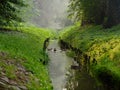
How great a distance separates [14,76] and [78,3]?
32.7 metres

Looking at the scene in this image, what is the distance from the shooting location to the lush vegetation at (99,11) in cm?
3656

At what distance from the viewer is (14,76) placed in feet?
46.5

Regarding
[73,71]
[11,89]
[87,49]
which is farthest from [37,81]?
[87,49]

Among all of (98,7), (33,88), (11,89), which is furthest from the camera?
(98,7)

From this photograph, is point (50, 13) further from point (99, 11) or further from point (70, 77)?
point (70, 77)

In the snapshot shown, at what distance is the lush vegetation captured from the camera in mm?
36562

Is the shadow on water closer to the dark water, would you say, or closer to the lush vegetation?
the dark water

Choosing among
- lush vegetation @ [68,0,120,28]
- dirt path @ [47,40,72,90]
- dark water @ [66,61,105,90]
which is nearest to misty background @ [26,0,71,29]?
lush vegetation @ [68,0,120,28]

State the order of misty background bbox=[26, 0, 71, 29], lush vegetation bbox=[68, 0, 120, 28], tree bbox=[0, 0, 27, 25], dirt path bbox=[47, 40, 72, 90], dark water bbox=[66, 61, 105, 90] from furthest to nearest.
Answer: misty background bbox=[26, 0, 71, 29] → lush vegetation bbox=[68, 0, 120, 28] → tree bbox=[0, 0, 27, 25] → dirt path bbox=[47, 40, 72, 90] → dark water bbox=[66, 61, 105, 90]

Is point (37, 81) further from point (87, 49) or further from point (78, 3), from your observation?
point (78, 3)

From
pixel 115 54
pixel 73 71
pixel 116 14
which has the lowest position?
pixel 73 71

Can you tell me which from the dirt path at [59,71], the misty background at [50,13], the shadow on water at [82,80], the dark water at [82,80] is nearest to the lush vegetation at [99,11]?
the dirt path at [59,71]

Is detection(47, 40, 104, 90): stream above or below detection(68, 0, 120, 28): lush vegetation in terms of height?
below

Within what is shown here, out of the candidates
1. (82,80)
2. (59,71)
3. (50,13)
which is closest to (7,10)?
(59,71)
